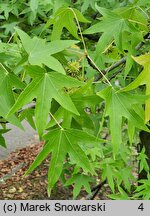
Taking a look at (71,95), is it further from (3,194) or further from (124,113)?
(3,194)

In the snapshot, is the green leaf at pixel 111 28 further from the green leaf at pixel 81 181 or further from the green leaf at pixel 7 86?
the green leaf at pixel 81 181

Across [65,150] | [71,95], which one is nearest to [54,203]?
[65,150]

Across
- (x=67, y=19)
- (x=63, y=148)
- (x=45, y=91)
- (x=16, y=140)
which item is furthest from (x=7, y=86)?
(x=16, y=140)

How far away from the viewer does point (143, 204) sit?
1283mm

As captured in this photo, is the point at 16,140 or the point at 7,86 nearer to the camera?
the point at 7,86

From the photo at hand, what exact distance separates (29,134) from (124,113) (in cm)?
559

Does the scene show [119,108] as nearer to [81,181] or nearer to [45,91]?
[45,91]

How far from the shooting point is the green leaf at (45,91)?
3.40ft

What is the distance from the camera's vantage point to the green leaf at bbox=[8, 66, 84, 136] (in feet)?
3.40

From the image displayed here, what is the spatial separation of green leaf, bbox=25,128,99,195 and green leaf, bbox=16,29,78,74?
18 cm

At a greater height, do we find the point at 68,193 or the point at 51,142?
the point at 51,142

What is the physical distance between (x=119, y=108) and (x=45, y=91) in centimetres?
21

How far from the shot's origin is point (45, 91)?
1.06 m

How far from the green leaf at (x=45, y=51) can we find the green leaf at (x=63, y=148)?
0.18 m
